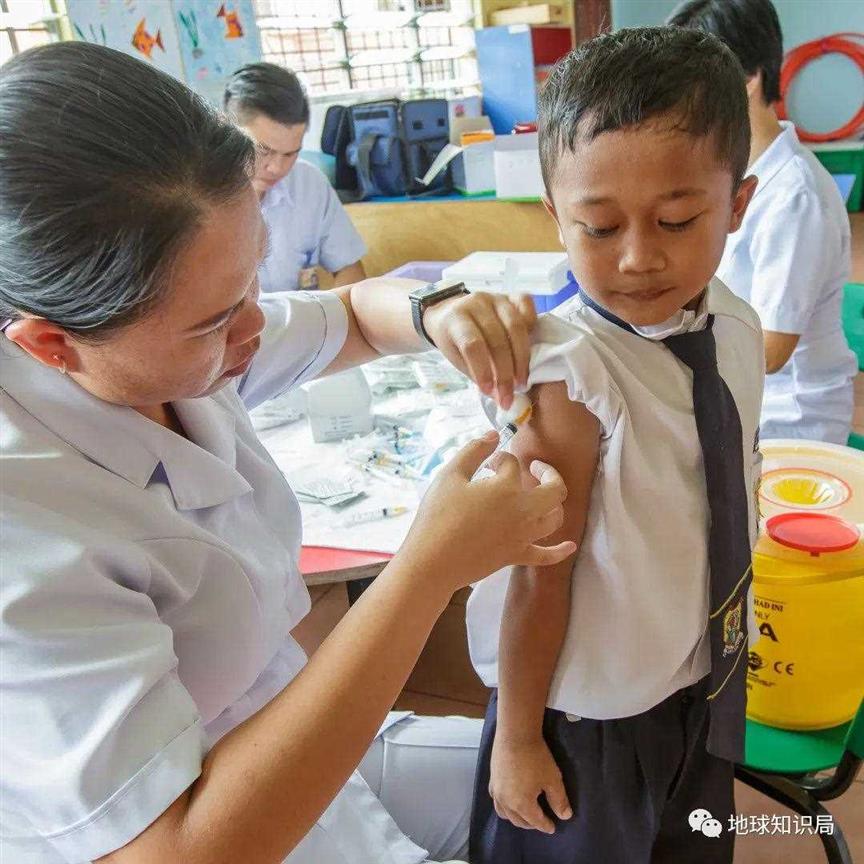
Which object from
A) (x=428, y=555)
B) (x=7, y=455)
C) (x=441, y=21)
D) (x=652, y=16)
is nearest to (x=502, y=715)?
(x=428, y=555)

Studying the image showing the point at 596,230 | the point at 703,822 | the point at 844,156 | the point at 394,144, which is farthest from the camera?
the point at 844,156

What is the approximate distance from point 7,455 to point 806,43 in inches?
266

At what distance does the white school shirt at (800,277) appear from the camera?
5.50ft

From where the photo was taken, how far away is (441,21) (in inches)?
182

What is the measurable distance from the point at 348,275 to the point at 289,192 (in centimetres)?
39

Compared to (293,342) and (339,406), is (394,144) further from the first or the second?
(293,342)

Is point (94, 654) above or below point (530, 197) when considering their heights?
above

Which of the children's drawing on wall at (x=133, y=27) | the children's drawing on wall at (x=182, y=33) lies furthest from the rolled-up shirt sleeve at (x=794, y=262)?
the children's drawing on wall at (x=133, y=27)

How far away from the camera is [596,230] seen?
0.82m

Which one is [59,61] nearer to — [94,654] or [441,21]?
[94,654]

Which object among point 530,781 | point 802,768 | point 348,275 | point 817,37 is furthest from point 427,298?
point 817,37

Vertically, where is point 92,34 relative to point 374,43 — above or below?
above

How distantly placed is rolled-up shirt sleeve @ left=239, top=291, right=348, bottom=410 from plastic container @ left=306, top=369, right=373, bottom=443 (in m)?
0.38

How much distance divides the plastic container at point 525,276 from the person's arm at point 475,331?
2.92 ft
